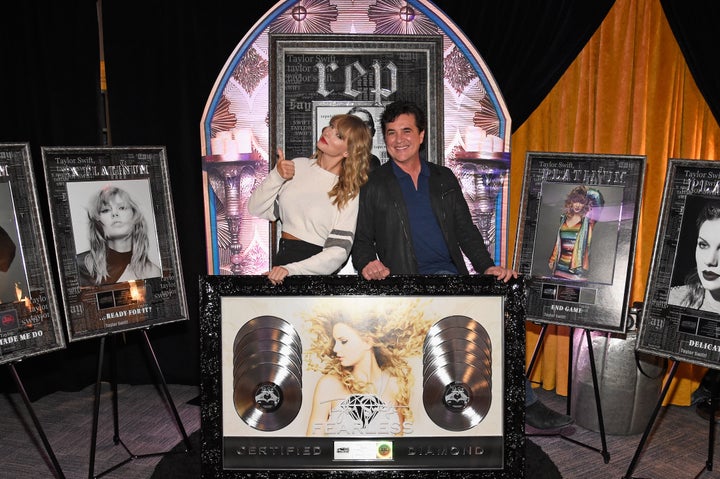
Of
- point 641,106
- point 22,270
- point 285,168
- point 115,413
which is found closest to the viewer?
point 22,270

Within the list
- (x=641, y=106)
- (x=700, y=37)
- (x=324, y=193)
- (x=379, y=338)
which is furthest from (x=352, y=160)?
(x=700, y=37)

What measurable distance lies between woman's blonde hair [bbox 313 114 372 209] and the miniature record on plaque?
116cm

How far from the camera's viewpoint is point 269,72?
291 cm

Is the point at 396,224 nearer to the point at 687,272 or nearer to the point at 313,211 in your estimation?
the point at 313,211

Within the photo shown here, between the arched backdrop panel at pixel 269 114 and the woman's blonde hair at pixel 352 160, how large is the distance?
1.51 ft

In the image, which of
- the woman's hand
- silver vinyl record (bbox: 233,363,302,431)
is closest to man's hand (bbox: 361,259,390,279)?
silver vinyl record (bbox: 233,363,302,431)

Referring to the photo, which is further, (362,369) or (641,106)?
(641,106)

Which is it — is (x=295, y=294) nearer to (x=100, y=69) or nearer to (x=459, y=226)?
(x=459, y=226)

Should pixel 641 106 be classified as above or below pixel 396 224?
above

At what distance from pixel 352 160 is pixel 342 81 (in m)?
0.49


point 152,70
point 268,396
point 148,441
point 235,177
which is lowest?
point 148,441

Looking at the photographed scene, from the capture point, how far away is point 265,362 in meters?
2.20

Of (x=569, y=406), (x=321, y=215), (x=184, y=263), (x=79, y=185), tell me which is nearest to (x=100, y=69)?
(x=184, y=263)

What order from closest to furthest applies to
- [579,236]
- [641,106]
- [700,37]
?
[579,236], [700,37], [641,106]
